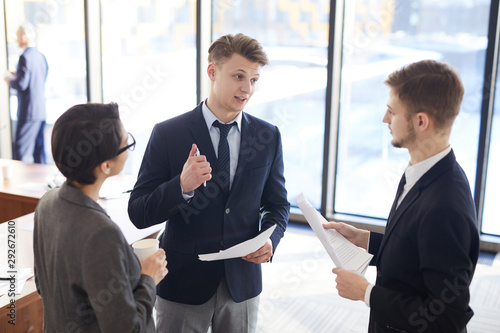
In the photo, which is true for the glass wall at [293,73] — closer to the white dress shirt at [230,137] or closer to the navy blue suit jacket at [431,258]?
the white dress shirt at [230,137]

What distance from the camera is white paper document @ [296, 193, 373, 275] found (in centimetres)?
171

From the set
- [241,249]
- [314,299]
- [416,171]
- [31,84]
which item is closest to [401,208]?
[416,171]

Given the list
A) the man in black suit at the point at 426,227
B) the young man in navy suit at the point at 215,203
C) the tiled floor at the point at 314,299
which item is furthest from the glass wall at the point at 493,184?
the man in black suit at the point at 426,227

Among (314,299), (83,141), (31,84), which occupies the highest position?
(83,141)

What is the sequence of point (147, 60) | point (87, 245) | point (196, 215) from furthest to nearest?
point (147, 60)
point (196, 215)
point (87, 245)

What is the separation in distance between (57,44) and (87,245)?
216 inches

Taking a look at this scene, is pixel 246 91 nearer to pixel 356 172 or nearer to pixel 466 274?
pixel 466 274

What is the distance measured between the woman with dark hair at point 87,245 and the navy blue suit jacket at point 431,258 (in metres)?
0.73

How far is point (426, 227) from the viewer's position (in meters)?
1.40

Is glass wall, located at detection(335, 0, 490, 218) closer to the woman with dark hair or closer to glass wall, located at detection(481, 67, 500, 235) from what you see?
glass wall, located at detection(481, 67, 500, 235)

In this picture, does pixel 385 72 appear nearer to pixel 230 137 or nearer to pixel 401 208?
pixel 230 137

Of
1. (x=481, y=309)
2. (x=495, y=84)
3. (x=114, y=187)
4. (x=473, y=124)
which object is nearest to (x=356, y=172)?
(x=473, y=124)

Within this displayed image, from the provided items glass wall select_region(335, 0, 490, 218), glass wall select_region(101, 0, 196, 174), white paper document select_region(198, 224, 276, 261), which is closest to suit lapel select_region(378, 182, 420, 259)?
white paper document select_region(198, 224, 276, 261)

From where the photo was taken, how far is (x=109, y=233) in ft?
4.31
